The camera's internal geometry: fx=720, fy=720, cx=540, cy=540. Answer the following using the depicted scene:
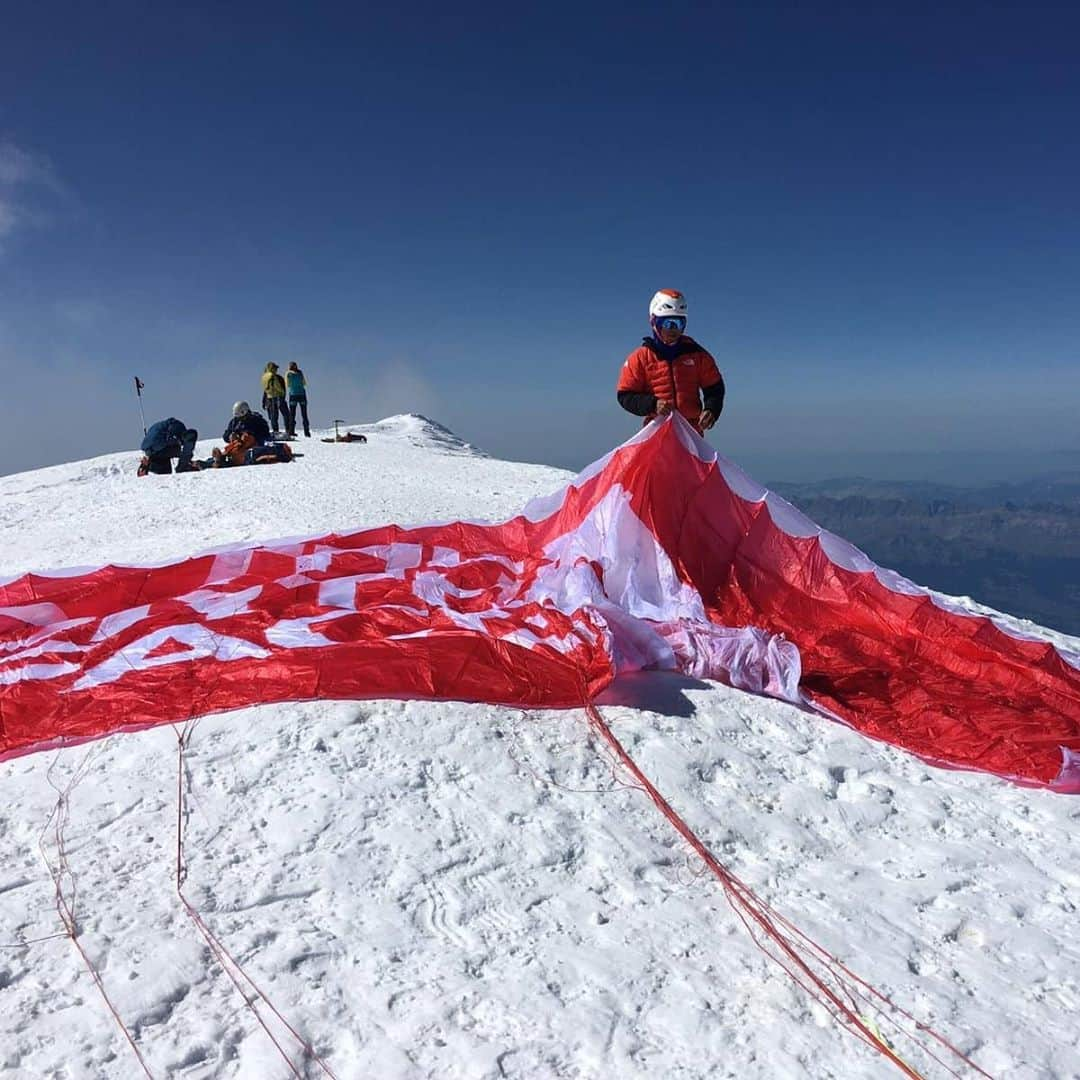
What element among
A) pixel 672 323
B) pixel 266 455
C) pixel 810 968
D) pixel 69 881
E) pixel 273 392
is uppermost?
pixel 672 323

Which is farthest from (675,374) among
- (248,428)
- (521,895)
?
(248,428)

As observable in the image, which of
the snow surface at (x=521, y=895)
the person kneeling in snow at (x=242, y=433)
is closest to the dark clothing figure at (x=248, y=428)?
the person kneeling in snow at (x=242, y=433)

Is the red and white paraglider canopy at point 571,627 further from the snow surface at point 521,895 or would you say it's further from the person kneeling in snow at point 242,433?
the person kneeling in snow at point 242,433

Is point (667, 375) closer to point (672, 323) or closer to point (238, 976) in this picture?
point (672, 323)

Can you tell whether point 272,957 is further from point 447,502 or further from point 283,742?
point 447,502

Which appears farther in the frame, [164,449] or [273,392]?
[273,392]

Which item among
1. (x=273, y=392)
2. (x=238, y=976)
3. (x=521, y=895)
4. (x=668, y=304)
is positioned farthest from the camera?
(x=273, y=392)

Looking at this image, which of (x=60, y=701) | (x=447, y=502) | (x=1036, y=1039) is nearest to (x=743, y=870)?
(x=1036, y=1039)
